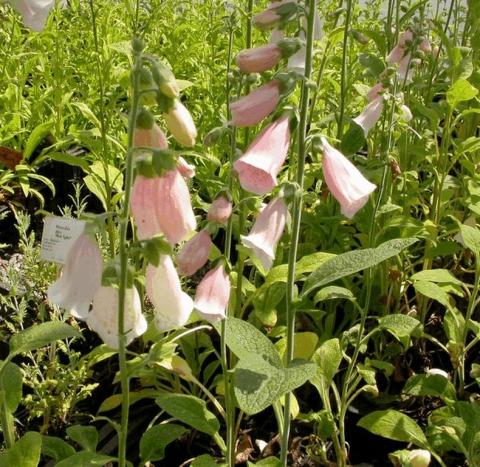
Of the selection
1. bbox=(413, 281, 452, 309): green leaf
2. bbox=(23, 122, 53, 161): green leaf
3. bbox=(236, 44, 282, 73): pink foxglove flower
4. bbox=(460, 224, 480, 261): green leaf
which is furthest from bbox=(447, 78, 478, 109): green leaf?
bbox=(23, 122, 53, 161): green leaf

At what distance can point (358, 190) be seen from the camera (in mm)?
1112

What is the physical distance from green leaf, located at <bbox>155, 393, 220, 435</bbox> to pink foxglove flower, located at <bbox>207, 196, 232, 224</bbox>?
1.24 ft

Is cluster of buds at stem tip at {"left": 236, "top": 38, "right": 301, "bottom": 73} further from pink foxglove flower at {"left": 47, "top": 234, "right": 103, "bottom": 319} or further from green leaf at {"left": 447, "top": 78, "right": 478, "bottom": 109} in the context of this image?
green leaf at {"left": 447, "top": 78, "right": 478, "bottom": 109}

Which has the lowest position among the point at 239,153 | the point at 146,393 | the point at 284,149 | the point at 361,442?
the point at 361,442

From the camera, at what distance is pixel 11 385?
1245 mm

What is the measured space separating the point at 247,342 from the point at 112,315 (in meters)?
0.34

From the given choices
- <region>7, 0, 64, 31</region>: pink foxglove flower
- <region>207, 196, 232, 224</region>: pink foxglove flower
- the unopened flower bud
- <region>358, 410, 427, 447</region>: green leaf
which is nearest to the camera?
the unopened flower bud

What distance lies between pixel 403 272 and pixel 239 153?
890mm

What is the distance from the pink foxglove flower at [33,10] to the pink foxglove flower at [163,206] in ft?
0.94

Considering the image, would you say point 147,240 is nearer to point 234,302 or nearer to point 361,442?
point 234,302

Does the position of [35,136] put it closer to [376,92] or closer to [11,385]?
[376,92]

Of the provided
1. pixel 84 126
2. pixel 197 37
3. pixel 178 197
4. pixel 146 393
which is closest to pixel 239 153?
pixel 178 197

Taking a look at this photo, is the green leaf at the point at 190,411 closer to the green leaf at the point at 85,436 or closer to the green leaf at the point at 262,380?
the green leaf at the point at 85,436

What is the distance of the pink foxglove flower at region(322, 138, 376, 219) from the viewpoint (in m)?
1.11
